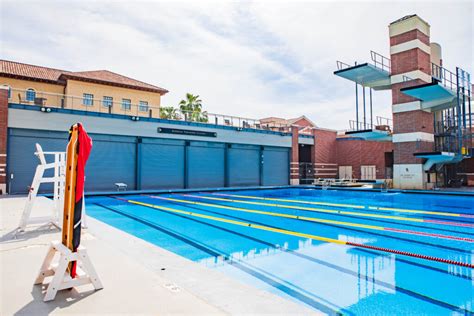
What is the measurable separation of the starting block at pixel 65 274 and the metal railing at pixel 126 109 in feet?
51.9

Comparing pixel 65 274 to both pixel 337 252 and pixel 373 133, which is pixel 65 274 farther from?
pixel 373 133

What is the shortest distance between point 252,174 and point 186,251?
19.7m

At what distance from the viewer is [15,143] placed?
16031 mm

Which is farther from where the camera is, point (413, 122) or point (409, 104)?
point (409, 104)

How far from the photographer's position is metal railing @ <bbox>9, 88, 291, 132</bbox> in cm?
1733

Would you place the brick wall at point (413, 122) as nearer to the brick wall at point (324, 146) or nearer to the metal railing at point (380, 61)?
the metal railing at point (380, 61)

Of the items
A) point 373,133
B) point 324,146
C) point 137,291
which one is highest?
point 373,133

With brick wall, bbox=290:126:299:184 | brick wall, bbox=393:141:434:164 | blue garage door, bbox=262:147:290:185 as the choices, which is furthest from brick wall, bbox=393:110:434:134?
blue garage door, bbox=262:147:290:185

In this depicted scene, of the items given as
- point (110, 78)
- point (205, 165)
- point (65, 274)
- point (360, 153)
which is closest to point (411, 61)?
point (360, 153)

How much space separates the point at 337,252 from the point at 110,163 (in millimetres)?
16458

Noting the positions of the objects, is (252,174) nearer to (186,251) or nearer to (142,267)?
(186,251)

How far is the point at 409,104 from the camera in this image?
68.2 ft

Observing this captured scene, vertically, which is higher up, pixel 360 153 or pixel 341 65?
pixel 341 65

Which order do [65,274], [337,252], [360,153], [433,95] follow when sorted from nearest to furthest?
[65,274] → [337,252] → [433,95] → [360,153]
